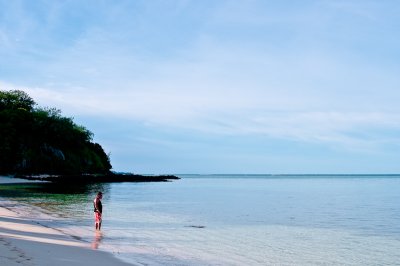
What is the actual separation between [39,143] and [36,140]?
53.5 inches

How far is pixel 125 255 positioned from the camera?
18.6 metres

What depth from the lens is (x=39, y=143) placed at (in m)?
126

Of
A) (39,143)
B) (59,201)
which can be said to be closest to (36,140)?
(39,143)

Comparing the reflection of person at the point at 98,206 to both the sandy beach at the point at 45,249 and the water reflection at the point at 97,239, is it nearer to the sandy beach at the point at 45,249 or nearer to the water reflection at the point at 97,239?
the water reflection at the point at 97,239

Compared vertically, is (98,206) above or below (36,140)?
below

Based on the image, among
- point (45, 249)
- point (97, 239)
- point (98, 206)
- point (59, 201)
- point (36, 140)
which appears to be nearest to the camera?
point (45, 249)

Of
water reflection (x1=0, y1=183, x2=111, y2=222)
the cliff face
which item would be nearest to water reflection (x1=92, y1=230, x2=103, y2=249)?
water reflection (x1=0, y1=183, x2=111, y2=222)

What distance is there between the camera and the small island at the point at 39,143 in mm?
116094

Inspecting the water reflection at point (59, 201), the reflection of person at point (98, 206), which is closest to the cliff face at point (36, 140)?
the water reflection at point (59, 201)

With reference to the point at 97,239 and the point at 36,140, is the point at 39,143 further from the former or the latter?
the point at 97,239

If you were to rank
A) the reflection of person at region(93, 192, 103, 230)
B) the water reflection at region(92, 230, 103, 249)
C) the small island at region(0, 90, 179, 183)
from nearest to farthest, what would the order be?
1. the water reflection at region(92, 230, 103, 249)
2. the reflection of person at region(93, 192, 103, 230)
3. the small island at region(0, 90, 179, 183)

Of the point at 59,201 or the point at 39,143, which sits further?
the point at 39,143

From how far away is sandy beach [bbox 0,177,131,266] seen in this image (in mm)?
14523

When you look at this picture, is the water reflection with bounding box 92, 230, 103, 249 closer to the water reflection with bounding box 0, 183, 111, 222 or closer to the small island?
the water reflection with bounding box 0, 183, 111, 222
